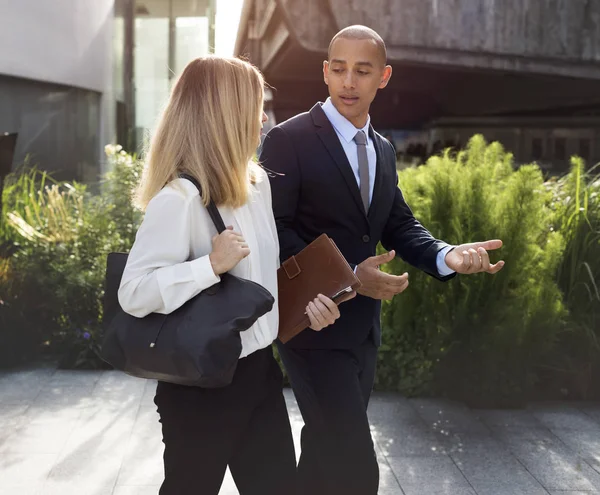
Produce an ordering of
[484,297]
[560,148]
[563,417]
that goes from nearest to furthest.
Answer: [563,417]
[484,297]
[560,148]

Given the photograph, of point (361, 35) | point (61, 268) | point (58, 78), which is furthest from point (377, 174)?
point (58, 78)

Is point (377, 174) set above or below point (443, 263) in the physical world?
above

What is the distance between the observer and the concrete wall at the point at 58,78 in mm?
11617

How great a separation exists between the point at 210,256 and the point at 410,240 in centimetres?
125

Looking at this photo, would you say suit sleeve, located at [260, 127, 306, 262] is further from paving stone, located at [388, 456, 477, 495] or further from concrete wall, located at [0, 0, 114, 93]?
concrete wall, located at [0, 0, 114, 93]

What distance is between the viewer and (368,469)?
268 cm

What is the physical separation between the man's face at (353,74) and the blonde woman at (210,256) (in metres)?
0.74

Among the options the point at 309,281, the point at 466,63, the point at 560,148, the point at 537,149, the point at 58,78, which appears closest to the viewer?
the point at 309,281

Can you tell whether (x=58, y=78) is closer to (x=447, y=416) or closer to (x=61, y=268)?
(x=61, y=268)

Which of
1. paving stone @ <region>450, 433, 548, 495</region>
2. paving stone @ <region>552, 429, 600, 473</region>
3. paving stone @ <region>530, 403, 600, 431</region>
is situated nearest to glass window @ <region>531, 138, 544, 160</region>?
paving stone @ <region>530, 403, 600, 431</region>

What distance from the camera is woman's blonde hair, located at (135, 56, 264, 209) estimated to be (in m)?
2.18

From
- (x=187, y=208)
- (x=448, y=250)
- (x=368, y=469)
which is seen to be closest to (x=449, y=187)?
(x=448, y=250)

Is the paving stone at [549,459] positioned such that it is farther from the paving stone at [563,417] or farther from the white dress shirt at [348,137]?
the white dress shirt at [348,137]

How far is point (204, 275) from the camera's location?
2047mm
